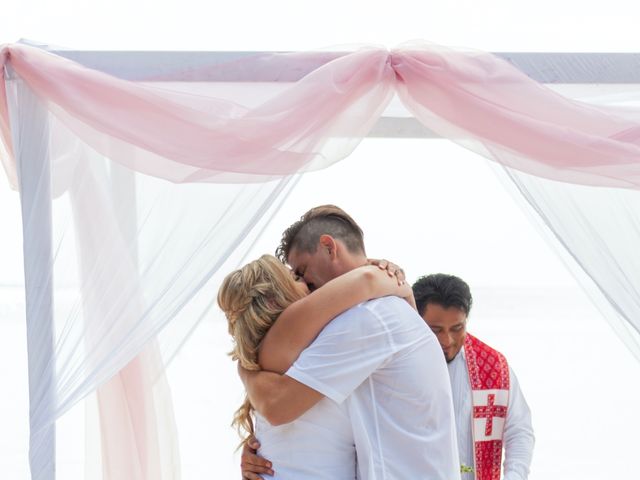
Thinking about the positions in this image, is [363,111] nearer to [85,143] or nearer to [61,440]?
[85,143]

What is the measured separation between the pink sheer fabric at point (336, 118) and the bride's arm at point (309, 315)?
416 millimetres

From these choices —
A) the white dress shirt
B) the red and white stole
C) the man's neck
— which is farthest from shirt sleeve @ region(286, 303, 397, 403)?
the red and white stole

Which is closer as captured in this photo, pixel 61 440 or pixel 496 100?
pixel 496 100

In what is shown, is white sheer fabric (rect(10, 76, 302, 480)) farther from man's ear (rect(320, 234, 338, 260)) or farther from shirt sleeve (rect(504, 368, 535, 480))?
shirt sleeve (rect(504, 368, 535, 480))

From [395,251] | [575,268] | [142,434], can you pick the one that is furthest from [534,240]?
[142,434]

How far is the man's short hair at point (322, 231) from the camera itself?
8.07ft

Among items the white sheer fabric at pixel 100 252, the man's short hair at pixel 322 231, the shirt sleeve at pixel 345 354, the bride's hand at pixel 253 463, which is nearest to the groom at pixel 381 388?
the shirt sleeve at pixel 345 354

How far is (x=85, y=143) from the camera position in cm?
267

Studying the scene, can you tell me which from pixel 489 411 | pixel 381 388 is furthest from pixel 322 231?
pixel 489 411

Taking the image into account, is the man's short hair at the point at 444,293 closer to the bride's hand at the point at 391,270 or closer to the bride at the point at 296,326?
the bride's hand at the point at 391,270

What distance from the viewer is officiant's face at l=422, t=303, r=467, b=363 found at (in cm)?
288

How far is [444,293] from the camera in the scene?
288 cm

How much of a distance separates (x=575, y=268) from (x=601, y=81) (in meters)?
0.52

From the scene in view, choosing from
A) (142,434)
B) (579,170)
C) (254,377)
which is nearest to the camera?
(254,377)
